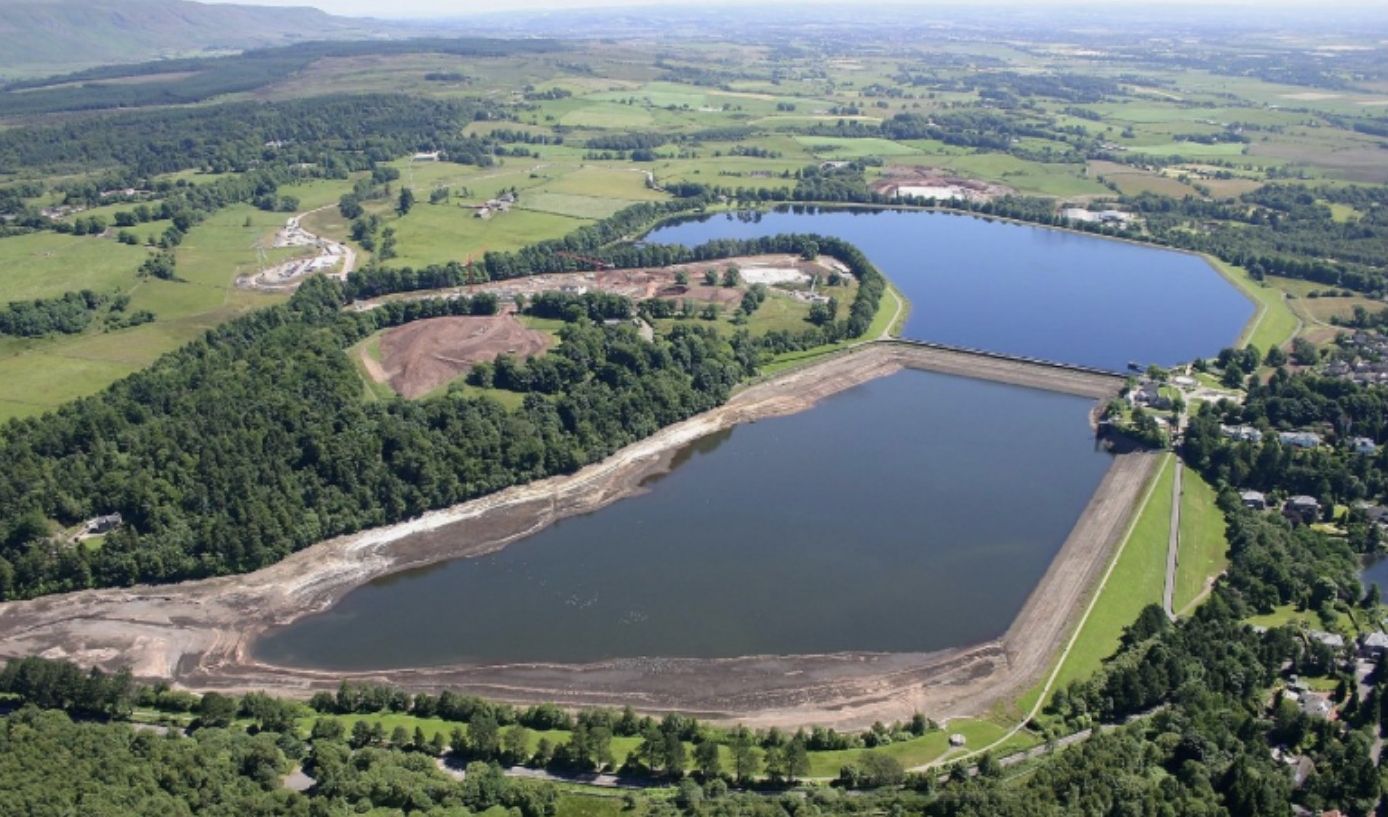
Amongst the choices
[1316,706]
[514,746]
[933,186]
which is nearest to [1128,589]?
[1316,706]

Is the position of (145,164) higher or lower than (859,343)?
higher

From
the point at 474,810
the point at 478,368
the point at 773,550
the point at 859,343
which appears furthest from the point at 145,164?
the point at 474,810

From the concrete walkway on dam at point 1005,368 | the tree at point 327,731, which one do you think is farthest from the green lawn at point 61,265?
the concrete walkway on dam at point 1005,368

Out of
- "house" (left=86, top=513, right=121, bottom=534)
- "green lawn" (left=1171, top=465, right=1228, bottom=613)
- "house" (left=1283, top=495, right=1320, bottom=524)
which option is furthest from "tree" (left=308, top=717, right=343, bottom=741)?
"house" (left=1283, top=495, right=1320, bottom=524)

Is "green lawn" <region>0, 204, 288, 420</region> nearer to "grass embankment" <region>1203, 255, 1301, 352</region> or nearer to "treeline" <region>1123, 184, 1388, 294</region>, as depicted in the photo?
"grass embankment" <region>1203, 255, 1301, 352</region>

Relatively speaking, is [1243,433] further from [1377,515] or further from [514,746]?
[514,746]

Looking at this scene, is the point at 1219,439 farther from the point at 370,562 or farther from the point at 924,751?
the point at 370,562

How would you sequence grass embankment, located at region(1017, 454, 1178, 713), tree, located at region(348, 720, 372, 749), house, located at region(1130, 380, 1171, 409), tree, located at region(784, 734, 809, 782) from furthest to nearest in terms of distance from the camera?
house, located at region(1130, 380, 1171, 409) < grass embankment, located at region(1017, 454, 1178, 713) < tree, located at region(348, 720, 372, 749) < tree, located at region(784, 734, 809, 782)
